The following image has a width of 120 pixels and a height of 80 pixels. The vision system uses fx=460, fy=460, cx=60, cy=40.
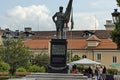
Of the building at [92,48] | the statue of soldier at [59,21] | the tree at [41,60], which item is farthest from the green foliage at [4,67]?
the building at [92,48]

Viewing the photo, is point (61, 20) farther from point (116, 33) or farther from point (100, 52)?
point (100, 52)

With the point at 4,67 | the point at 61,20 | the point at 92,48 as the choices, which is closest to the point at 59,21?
the point at 61,20

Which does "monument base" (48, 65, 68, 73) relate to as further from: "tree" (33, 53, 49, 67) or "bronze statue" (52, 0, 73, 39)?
"tree" (33, 53, 49, 67)

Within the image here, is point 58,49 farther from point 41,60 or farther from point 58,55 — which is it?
point 41,60

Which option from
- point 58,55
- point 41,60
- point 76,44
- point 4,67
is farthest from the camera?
point 76,44

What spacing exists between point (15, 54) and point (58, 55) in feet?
109

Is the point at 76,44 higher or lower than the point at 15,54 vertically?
higher

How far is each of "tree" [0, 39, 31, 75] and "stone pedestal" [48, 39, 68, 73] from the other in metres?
29.3

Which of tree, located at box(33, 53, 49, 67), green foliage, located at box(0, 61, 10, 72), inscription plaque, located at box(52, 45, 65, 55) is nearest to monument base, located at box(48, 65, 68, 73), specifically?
inscription plaque, located at box(52, 45, 65, 55)

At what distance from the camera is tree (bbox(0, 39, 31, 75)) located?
216 ft

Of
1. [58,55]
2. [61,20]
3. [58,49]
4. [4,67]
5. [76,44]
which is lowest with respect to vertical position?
[4,67]

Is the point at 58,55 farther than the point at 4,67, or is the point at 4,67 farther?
the point at 4,67

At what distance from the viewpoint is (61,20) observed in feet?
120

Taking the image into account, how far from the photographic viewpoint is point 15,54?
221 ft
